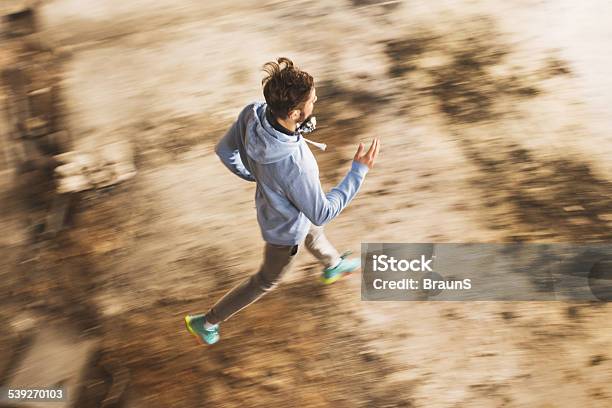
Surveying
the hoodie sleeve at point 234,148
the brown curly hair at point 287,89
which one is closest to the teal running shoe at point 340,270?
the hoodie sleeve at point 234,148

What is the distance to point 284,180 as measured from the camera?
2.40 m

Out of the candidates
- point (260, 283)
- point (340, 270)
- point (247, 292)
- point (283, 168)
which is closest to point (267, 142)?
point (283, 168)

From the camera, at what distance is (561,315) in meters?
3.34

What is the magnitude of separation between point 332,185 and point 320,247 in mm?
840

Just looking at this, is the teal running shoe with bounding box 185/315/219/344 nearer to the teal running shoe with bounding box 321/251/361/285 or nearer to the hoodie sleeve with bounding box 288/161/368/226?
the teal running shoe with bounding box 321/251/361/285

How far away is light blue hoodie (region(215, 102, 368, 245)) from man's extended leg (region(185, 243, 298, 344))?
0.11 metres

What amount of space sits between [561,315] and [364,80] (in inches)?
83.5

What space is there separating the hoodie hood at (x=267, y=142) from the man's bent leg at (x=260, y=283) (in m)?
0.53

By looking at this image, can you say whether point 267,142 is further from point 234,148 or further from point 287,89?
point 234,148

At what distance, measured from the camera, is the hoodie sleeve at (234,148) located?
2.63m

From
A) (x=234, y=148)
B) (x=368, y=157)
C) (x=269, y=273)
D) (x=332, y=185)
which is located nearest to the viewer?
(x=368, y=157)

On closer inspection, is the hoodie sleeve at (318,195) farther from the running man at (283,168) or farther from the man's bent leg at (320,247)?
the man's bent leg at (320,247)

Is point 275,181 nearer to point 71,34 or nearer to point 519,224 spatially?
point 519,224

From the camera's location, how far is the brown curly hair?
2.32m
